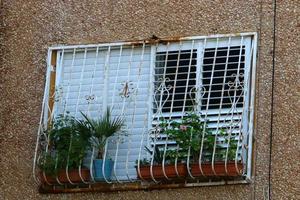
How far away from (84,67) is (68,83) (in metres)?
0.28

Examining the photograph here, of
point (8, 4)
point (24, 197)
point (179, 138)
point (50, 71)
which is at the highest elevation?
point (8, 4)

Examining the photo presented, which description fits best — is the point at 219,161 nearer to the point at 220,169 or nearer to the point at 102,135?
the point at 220,169

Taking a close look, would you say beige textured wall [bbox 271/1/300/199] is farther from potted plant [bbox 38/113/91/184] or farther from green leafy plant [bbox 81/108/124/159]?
potted plant [bbox 38/113/91/184]

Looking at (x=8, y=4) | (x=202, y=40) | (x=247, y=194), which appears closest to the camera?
(x=247, y=194)

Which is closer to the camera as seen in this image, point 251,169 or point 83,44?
point 251,169

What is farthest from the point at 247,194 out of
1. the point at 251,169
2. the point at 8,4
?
the point at 8,4

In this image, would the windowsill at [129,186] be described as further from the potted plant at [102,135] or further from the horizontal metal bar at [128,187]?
the potted plant at [102,135]

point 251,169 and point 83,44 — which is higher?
point 83,44

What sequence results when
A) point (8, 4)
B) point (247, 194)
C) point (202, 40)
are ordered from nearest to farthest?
point (247, 194) → point (202, 40) → point (8, 4)

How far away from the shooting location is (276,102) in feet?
33.8

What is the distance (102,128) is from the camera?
34.4 feet

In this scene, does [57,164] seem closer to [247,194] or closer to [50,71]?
[50,71]

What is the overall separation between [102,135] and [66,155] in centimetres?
48

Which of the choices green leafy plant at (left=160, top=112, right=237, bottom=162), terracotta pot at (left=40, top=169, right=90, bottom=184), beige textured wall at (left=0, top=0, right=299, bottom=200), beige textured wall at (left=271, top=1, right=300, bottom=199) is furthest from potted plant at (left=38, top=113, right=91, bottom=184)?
beige textured wall at (left=271, top=1, right=300, bottom=199)
